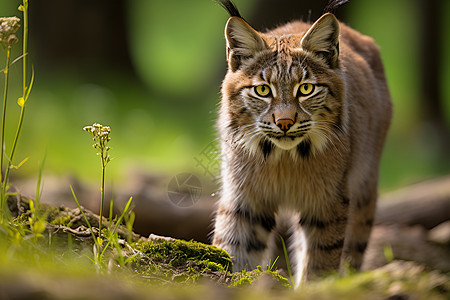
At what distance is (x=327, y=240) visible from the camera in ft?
16.4

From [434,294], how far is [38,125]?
967 centimetres

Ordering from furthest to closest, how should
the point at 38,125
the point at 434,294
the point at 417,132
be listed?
1. the point at 417,132
2. the point at 38,125
3. the point at 434,294

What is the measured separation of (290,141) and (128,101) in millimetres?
10618

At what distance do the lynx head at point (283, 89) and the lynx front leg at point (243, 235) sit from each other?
0.61 meters

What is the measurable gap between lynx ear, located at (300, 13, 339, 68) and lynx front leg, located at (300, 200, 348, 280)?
1.20 meters

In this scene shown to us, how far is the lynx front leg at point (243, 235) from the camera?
4.99 metres

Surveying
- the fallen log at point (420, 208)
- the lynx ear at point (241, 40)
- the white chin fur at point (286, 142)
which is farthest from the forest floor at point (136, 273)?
the fallen log at point (420, 208)

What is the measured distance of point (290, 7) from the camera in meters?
14.8

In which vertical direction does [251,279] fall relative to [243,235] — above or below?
above

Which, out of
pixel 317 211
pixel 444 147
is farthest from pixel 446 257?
pixel 444 147

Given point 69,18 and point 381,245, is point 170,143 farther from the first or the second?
point 381,245

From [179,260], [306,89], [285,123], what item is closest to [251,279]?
[179,260]

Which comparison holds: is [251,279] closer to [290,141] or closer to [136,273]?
[136,273]

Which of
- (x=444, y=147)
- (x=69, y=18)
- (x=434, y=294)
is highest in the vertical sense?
(x=69, y=18)
